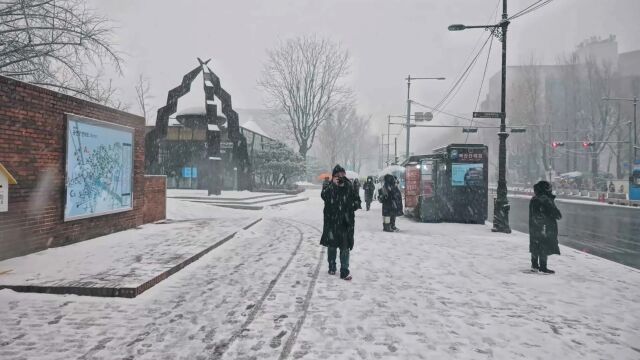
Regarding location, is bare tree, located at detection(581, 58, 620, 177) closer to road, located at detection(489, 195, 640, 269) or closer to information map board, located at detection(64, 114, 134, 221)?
road, located at detection(489, 195, 640, 269)

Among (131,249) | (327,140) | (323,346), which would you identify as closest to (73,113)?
(131,249)

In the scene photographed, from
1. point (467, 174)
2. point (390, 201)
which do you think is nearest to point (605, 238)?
point (467, 174)

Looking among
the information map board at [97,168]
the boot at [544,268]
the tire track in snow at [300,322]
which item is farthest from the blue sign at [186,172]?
the boot at [544,268]

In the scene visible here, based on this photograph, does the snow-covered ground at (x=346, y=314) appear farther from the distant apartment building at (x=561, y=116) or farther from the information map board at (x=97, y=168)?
the distant apartment building at (x=561, y=116)

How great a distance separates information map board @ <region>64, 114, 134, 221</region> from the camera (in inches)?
341

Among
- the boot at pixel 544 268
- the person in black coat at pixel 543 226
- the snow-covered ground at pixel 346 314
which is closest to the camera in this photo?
the snow-covered ground at pixel 346 314

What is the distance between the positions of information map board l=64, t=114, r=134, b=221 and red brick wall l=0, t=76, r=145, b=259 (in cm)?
21

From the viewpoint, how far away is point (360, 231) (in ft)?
42.5

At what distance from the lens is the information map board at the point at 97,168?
28.5ft

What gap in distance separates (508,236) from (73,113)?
12167 millimetres

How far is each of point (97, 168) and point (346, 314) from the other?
754 centimetres

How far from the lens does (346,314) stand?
16.4ft

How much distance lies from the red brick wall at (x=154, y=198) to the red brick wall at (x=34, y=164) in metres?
3.51

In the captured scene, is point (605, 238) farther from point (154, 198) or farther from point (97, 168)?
point (97, 168)
